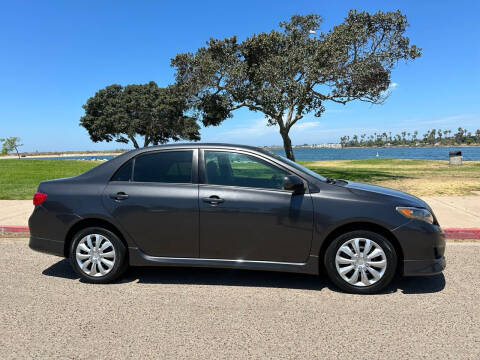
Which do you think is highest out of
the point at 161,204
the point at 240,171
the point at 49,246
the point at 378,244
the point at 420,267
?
the point at 240,171

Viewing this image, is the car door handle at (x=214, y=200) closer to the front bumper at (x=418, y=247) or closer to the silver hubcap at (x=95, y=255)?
the silver hubcap at (x=95, y=255)

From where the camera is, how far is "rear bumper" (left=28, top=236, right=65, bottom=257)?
420cm

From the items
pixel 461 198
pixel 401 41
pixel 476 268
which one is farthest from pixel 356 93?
pixel 476 268

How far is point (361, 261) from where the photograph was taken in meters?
3.72

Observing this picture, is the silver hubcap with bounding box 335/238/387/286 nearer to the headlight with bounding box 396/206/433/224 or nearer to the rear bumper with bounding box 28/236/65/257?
the headlight with bounding box 396/206/433/224

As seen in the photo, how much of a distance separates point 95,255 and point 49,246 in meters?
0.62

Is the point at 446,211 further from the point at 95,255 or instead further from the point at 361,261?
the point at 95,255

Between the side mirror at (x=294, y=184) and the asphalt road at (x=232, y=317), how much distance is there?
1137 millimetres

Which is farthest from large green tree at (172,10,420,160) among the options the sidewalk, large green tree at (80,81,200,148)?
large green tree at (80,81,200,148)

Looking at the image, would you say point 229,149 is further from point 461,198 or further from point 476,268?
point 461,198

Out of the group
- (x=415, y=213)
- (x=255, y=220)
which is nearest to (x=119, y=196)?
(x=255, y=220)

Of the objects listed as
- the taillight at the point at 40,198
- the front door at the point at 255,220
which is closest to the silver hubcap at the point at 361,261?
the front door at the point at 255,220

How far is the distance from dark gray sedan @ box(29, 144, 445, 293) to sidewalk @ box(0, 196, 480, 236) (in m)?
3.18

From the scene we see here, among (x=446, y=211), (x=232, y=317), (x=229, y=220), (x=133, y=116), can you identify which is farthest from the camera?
(x=133, y=116)
